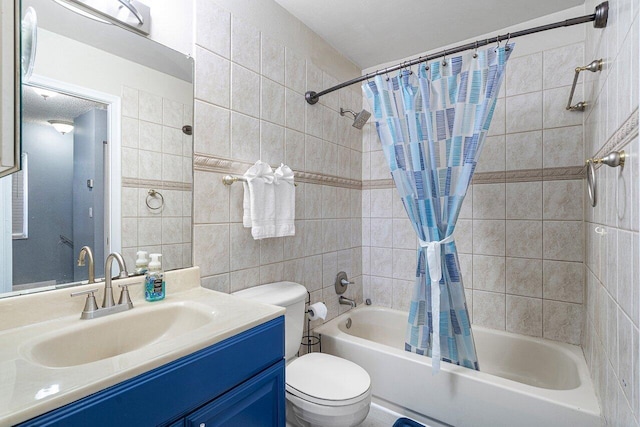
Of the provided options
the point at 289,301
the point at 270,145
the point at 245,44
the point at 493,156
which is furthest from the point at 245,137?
the point at 493,156

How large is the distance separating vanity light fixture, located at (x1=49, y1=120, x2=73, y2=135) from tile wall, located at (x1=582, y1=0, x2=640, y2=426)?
161 cm

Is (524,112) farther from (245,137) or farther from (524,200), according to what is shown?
(245,137)

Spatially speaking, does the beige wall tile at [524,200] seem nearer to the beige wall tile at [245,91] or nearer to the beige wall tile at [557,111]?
the beige wall tile at [557,111]

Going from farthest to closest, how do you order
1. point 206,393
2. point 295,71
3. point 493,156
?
point 493,156
point 295,71
point 206,393

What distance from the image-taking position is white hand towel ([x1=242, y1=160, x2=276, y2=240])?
4.95ft

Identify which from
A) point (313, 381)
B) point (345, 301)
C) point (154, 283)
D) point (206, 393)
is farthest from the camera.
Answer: point (345, 301)

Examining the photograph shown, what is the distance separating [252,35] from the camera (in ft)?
5.37

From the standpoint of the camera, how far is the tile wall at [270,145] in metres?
1.42

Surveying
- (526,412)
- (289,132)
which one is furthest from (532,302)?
(289,132)

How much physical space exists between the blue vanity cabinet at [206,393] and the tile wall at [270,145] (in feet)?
1.84

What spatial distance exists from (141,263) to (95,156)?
431 mm

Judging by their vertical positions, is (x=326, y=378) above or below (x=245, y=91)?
below

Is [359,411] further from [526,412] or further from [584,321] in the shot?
[584,321]

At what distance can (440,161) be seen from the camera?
1635 millimetres
